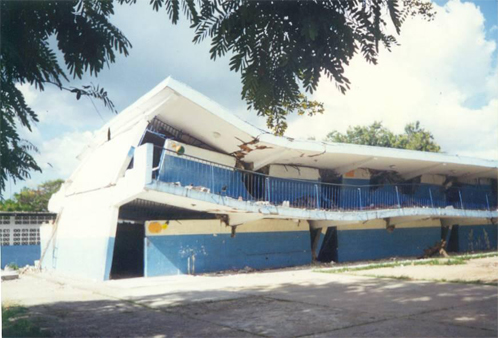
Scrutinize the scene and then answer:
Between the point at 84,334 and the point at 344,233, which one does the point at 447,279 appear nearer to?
the point at 84,334

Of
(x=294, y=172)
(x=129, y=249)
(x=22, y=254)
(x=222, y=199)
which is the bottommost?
(x=22, y=254)

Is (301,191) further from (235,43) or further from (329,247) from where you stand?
(235,43)

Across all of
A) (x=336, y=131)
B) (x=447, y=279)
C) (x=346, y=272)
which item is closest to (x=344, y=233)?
(x=346, y=272)

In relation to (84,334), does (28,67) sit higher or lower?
higher

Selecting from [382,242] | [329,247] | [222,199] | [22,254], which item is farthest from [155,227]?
[22,254]

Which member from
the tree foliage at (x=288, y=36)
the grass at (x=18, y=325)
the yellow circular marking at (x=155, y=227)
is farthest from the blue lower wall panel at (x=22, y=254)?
the tree foliage at (x=288, y=36)

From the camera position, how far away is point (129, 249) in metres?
15.1

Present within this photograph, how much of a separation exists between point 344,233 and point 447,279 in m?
8.21

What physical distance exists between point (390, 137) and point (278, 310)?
3367cm

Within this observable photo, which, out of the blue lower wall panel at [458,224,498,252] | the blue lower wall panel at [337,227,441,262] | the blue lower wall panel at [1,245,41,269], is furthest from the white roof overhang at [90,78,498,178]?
the blue lower wall panel at [1,245,41,269]

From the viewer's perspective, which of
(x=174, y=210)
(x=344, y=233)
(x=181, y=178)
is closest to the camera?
(x=181, y=178)

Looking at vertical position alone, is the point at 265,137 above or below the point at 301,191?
above

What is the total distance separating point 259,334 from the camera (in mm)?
4625

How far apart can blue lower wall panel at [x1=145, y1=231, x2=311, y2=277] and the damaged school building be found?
3cm
